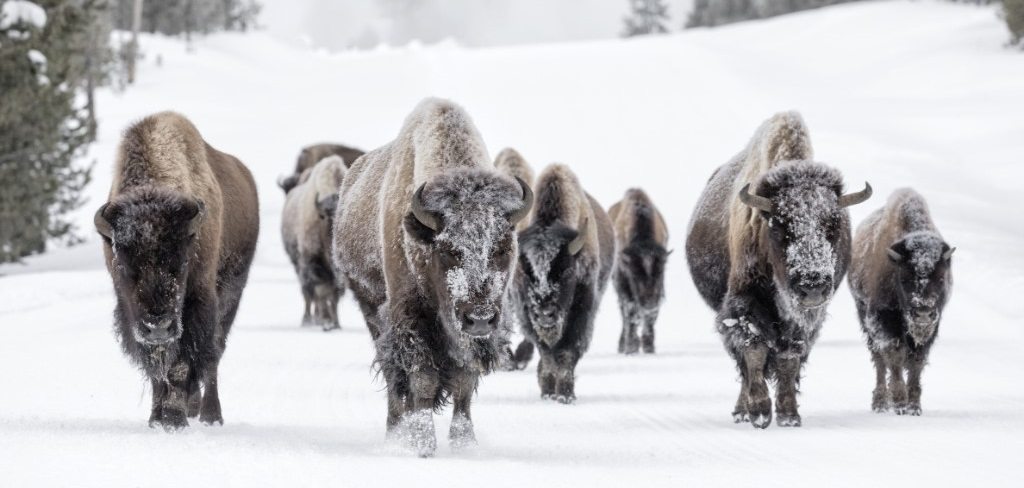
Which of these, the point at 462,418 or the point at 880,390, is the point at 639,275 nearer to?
the point at 880,390

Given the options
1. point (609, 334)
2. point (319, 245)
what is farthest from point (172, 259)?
point (609, 334)

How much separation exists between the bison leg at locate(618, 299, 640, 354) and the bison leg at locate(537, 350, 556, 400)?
15.7 ft

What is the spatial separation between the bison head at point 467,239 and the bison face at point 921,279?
4.46 metres

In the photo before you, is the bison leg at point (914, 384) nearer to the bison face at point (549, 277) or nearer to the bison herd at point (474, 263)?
the bison herd at point (474, 263)

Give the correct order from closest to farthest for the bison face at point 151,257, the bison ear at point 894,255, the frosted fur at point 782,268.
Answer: the bison face at point 151,257 < the frosted fur at point 782,268 < the bison ear at point 894,255

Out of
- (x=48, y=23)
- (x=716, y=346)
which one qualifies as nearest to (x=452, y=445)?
(x=716, y=346)

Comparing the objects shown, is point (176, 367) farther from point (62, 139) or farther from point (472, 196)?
point (62, 139)

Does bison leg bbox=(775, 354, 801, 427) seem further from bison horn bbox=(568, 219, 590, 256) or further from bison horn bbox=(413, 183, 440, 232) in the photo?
bison horn bbox=(413, 183, 440, 232)

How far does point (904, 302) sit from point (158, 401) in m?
6.03

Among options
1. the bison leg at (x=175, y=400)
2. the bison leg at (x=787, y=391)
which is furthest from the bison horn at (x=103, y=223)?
the bison leg at (x=787, y=391)

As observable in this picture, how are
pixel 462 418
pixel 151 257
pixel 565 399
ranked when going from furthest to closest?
pixel 565 399 → pixel 151 257 → pixel 462 418

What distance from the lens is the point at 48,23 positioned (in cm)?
2183

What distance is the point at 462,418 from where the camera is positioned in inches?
282

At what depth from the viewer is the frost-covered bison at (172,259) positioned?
290 inches
